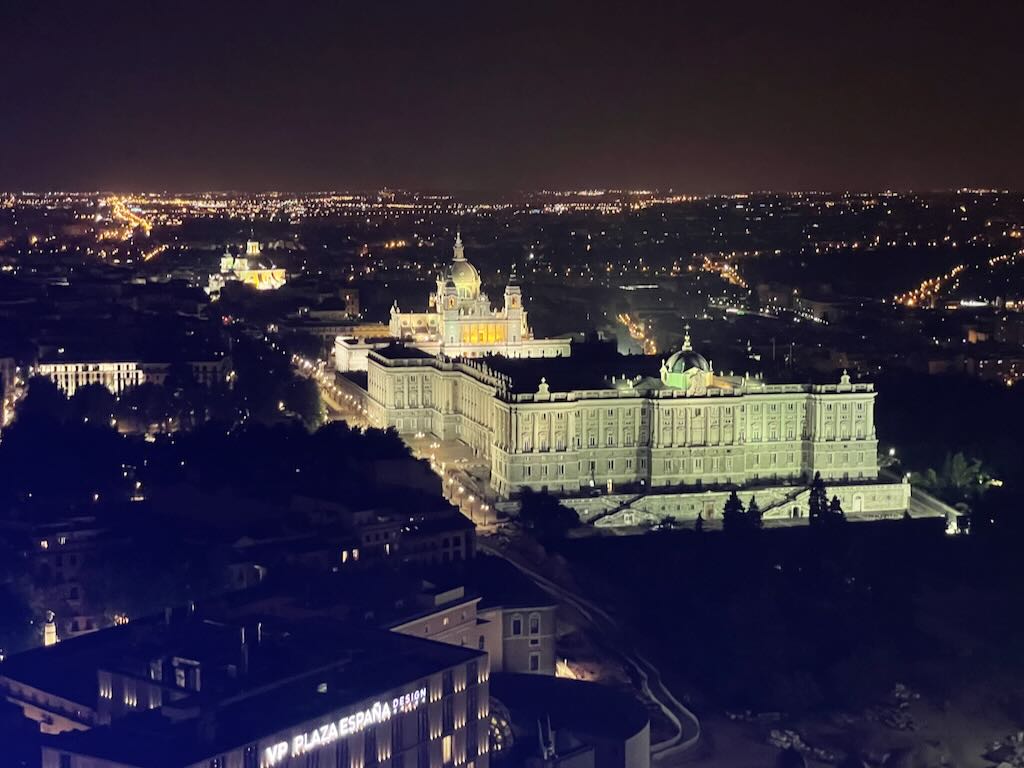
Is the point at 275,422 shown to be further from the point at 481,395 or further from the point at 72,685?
the point at 72,685

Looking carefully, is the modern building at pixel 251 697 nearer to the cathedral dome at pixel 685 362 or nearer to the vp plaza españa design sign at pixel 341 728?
the vp plaza españa design sign at pixel 341 728

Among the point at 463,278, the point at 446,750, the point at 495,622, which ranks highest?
the point at 463,278

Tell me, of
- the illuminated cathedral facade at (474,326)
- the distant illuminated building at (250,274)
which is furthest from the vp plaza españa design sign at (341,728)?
the distant illuminated building at (250,274)

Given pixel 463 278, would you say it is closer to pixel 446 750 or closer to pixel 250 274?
pixel 250 274

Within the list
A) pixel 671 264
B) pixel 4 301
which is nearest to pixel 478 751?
pixel 4 301

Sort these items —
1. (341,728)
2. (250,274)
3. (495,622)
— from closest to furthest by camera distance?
(341,728), (495,622), (250,274)

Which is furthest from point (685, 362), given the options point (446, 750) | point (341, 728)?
point (341, 728)
